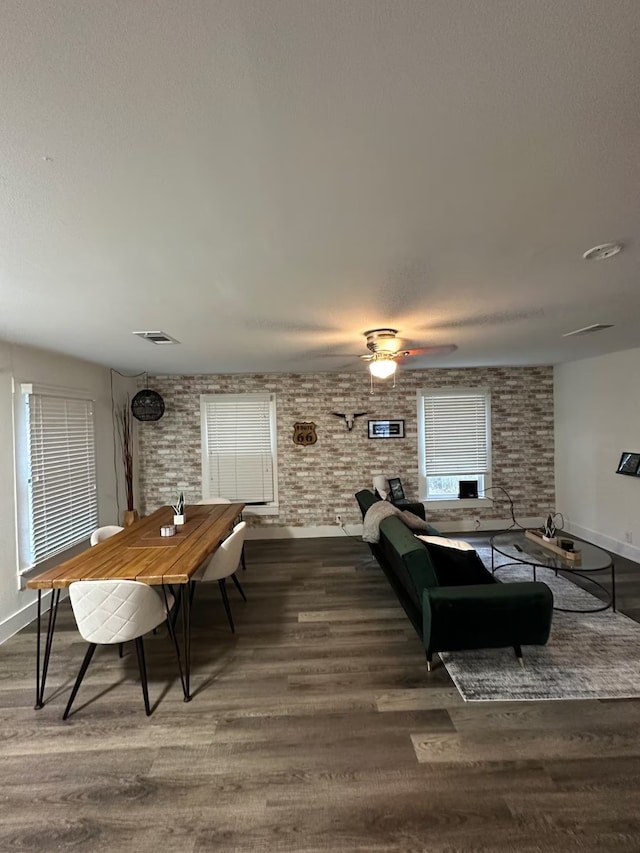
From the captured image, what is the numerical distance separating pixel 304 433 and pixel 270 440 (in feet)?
1.68

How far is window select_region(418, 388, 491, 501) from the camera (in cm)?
579

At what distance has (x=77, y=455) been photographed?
4.18 m

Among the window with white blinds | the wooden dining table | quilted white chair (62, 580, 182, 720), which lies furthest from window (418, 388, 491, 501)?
quilted white chair (62, 580, 182, 720)

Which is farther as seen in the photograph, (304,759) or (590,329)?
(590,329)

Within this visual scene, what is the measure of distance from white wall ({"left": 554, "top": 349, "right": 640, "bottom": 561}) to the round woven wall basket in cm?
573

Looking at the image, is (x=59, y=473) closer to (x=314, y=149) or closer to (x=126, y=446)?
(x=126, y=446)

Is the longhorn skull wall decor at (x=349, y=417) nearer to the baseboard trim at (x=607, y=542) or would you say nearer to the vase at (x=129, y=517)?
the vase at (x=129, y=517)

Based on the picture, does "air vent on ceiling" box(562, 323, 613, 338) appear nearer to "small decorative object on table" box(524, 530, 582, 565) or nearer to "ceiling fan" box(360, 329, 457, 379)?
"ceiling fan" box(360, 329, 457, 379)

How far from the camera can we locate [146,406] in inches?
207

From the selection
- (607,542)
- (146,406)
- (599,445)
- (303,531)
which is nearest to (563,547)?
(607,542)

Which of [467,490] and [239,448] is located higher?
[239,448]

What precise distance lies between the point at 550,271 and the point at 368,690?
2.63 metres

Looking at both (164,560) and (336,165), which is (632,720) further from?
(336,165)

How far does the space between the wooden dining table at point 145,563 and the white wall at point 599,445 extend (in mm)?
4546
